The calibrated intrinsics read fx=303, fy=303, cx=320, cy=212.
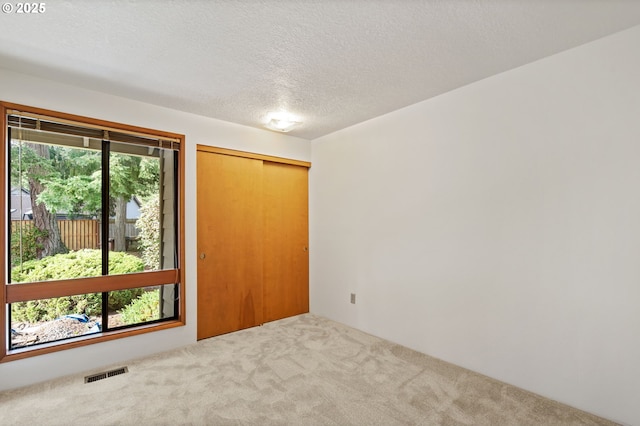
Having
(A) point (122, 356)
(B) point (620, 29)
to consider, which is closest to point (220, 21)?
(B) point (620, 29)

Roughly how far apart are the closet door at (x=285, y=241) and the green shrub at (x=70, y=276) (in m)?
1.56

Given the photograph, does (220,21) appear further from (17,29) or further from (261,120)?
(261,120)

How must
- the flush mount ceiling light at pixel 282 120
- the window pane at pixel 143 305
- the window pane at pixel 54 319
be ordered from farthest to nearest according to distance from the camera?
the flush mount ceiling light at pixel 282 120 < the window pane at pixel 143 305 < the window pane at pixel 54 319

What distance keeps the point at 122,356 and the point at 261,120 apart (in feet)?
9.14

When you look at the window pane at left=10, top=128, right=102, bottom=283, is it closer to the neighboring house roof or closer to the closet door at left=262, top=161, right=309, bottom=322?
the neighboring house roof

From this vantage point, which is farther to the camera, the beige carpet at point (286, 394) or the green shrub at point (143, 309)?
the green shrub at point (143, 309)

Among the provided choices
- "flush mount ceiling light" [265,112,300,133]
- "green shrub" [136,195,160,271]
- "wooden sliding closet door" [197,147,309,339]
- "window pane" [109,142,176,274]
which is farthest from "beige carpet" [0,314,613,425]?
"flush mount ceiling light" [265,112,300,133]

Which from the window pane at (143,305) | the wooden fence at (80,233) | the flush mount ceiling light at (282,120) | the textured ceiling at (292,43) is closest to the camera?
the textured ceiling at (292,43)

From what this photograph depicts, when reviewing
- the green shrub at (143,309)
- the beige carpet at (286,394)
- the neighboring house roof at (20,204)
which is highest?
the neighboring house roof at (20,204)

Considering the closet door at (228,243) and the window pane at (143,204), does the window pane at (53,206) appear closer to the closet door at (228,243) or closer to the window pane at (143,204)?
the window pane at (143,204)

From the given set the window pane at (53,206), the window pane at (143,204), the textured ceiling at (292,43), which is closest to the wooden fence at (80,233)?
the window pane at (53,206)

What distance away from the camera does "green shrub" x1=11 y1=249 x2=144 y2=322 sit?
253 cm

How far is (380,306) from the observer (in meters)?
3.40

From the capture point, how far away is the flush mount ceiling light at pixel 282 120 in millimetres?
3365
